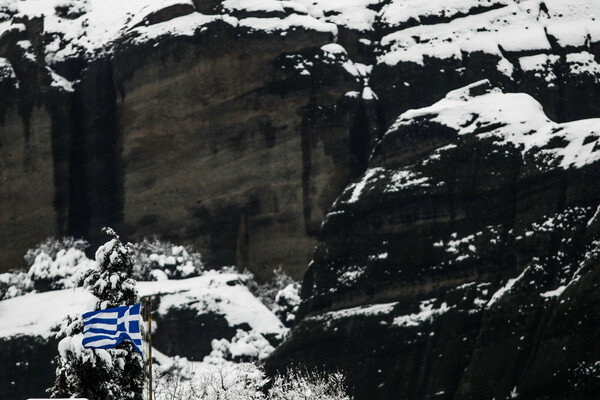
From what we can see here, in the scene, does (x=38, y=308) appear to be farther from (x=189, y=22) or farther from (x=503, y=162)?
(x=503, y=162)

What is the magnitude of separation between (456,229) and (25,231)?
5079cm

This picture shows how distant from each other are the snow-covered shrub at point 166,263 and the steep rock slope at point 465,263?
19.4 metres

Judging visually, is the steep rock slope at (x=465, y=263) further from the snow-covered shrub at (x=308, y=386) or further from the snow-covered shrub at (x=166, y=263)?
the snow-covered shrub at (x=166, y=263)

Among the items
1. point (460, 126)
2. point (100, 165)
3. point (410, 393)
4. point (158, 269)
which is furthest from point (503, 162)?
point (100, 165)

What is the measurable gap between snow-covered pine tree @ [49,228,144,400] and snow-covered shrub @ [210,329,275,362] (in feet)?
265

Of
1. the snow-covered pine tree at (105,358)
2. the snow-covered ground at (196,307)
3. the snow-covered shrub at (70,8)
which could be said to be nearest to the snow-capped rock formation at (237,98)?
the snow-covered shrub at (70,8)

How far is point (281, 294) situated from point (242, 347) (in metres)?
10.4

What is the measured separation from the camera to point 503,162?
146 m

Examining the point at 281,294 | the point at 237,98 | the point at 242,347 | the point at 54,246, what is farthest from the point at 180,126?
the point at 242,347

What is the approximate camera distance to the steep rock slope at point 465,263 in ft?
418

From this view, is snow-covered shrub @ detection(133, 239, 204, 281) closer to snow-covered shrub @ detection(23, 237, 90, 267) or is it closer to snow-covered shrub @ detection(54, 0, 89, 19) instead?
snow-covered shrub @ detection(23, 237, 90, 267)

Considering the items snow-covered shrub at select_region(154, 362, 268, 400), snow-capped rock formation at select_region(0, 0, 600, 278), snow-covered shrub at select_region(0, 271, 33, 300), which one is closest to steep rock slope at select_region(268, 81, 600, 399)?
snow-covered shrub at select_region(154, 362, 268, 400)

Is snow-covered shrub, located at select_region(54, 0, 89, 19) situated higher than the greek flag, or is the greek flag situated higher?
the greek flag

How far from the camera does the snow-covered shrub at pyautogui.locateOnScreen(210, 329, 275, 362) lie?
155 m
